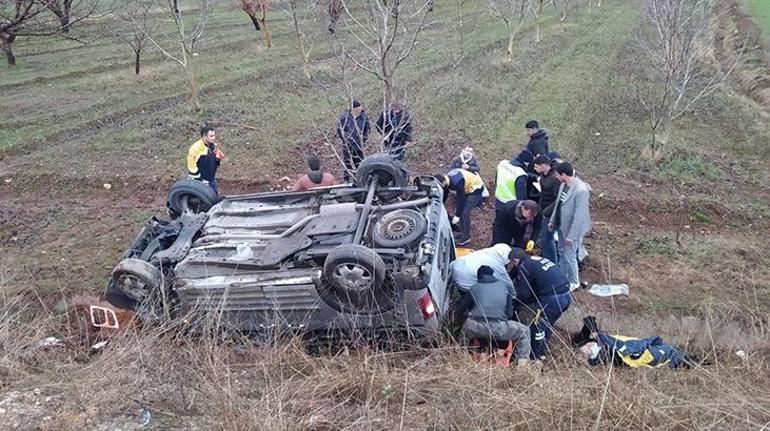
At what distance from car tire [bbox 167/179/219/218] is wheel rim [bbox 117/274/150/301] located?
1.57 m

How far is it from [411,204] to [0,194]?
7.47 metres

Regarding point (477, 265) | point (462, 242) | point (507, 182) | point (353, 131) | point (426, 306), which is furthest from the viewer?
point (353, 131)

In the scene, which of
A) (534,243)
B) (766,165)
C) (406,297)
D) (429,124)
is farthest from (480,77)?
(406,297)

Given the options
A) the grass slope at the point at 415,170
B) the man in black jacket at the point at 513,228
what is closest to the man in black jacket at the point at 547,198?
the man in black jacket at the point at 513,228

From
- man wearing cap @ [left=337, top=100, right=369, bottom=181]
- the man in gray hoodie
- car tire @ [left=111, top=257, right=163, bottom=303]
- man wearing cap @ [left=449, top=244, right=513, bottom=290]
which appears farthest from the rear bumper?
man wearing cap @ [left=337, top=100, right=369, bottom=181]

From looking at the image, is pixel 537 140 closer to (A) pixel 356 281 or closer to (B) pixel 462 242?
(B) pixel 462 242

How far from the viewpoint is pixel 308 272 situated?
4789mm

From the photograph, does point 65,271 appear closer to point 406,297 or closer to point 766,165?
point 406,297

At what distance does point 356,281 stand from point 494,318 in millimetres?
1261

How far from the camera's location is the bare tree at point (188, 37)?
43.5 ft

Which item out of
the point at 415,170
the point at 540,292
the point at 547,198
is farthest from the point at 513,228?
the point at 415,170

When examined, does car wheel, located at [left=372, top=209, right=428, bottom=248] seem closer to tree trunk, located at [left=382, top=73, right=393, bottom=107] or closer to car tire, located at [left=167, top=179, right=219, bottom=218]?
car tire, located at [left=167, top=179, right=219, bottom=218]

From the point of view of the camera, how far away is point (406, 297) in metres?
4.68

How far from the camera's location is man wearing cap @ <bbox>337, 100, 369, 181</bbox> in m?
8.04
